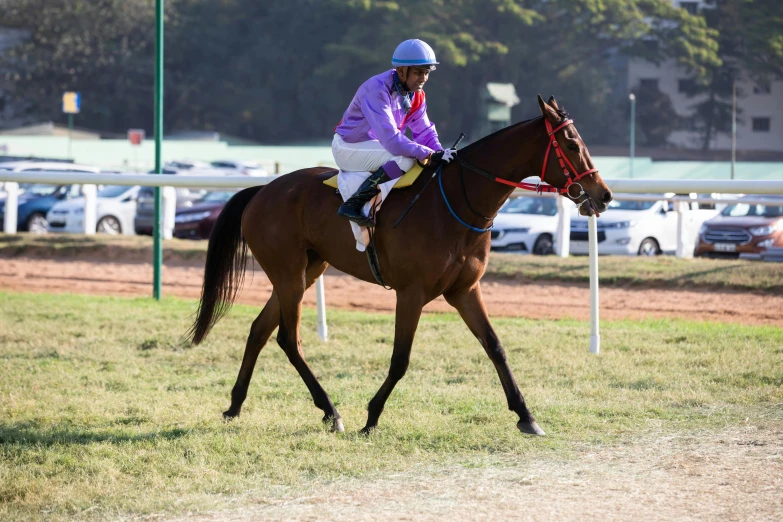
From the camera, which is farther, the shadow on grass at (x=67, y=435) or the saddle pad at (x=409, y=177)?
the saddle pad at (x=409, y=177)

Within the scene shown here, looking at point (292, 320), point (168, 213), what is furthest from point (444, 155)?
point (168, 213)

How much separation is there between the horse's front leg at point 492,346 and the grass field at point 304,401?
4.4 inches

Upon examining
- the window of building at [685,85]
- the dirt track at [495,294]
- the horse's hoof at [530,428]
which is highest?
the window of building at [685,85]

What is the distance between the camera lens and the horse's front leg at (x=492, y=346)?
6.09 meters

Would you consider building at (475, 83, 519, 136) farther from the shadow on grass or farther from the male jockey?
the shadow on grass

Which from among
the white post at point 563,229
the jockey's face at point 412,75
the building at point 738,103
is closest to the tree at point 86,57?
the building at point 738,103

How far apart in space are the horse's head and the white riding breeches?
882mm

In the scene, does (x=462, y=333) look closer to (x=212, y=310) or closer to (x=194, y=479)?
(x=212, y=310)

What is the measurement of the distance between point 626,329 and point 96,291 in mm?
7415

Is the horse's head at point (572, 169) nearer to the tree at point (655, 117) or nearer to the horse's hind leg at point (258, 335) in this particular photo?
the horse's hind leg at point (258, 335)

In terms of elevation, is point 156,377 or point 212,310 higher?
point 212,310

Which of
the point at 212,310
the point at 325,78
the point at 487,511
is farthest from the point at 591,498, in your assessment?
the point at 325,78

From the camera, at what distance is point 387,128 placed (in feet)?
19.8

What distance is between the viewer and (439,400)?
6.96m
